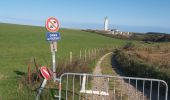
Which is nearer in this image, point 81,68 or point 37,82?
point 37,82

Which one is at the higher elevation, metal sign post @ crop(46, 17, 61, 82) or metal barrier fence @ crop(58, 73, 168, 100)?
metal sign post @ crop(46, 17, 61, 82)

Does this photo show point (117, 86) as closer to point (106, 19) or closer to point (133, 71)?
point (133, 71)

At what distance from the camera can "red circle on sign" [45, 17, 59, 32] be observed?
46.5ft

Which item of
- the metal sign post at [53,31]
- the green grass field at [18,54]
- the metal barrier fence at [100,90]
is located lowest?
the green grass field at [18,54]

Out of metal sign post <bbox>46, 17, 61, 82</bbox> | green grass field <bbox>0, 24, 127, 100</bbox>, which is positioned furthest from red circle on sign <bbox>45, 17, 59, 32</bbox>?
green grass field <bbox>0, 24, 127, 100</bbox>

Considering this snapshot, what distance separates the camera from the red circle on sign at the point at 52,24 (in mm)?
14180

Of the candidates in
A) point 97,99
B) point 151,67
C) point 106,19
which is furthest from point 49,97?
point 106,19

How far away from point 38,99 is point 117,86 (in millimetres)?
5347

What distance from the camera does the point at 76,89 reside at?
45.5 ft

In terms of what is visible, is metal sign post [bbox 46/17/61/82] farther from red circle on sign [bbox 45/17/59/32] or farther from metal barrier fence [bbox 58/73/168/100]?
metal barrier fence [bbox 58/73/168/100]

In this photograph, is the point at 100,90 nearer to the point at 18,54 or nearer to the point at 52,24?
the point at 52,24

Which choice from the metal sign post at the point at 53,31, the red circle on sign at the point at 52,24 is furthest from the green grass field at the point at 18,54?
the red circle on sign at the point at 52,24

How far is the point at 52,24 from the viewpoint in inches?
564

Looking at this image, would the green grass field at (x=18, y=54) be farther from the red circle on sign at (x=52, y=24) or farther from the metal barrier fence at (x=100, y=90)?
the red circle on sign at (x=52, y=24)
